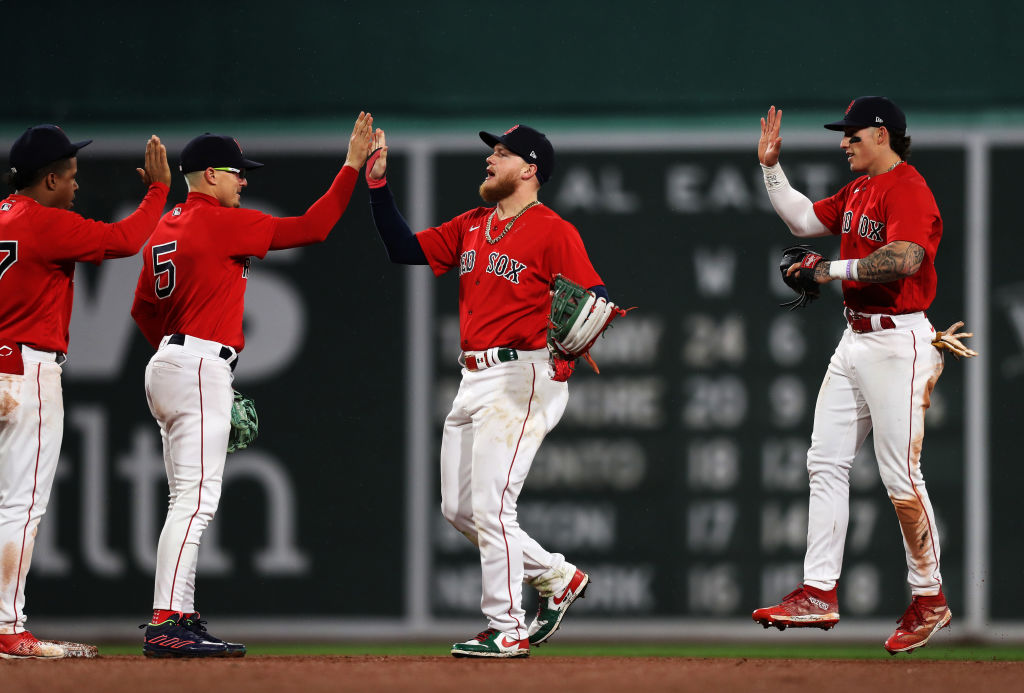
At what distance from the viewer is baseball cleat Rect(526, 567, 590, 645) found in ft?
17.6

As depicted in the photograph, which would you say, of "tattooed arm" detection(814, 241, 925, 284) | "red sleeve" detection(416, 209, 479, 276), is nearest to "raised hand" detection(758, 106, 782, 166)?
"tattooed arm" detection(814, 241, 925, 284)

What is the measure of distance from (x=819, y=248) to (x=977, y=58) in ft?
4.24

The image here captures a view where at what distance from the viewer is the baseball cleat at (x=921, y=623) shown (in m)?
5.11

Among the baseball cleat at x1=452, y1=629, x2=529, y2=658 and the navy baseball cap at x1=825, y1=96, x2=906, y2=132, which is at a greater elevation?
the navy baseball cap at x1=825, y1=96, x2=906, y2=132

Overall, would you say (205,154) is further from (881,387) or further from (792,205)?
(881,387)

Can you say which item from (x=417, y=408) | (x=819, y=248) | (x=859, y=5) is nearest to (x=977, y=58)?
(x=859, y=5)

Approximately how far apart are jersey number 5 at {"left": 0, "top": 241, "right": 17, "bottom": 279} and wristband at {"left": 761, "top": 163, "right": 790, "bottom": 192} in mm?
2992

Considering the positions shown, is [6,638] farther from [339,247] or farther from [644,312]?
[644,312]

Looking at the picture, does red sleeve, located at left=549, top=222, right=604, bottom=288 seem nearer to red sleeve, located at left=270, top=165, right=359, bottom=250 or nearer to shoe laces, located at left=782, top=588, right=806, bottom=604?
red sleeve, located at left=270, top=165, right=359, bottom=250

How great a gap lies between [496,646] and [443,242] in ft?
5.40

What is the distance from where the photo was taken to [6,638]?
498cm

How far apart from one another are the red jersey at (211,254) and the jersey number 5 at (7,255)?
48 centimetres

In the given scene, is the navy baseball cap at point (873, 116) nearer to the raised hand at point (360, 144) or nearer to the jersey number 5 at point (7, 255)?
the raised hand at point (360, 144)

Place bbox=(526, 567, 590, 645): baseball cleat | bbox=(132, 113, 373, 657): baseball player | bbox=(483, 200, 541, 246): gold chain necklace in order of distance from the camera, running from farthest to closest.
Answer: bbox=(526, 567, 590, 645): baseball cleat < bbox=(483, 200, 541, 246): gold chain necklace < bbox=(132, 113, 373, 657): baseball player
